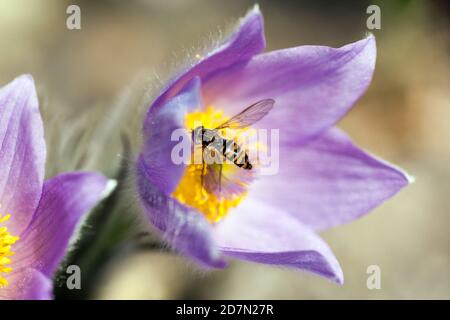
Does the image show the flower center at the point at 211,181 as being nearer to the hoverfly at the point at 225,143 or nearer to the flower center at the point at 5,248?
the hoverfly at the point at 225,143

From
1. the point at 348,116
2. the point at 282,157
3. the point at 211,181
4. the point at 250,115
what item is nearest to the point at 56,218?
the point at 211,181

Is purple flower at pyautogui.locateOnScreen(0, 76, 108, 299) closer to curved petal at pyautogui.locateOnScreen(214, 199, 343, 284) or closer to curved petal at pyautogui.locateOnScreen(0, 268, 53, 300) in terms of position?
curved petal at pyautogui.locateOnScreen(0, 268, 53, 300)

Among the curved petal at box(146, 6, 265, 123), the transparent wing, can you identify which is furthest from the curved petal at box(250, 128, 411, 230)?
the curved petal at box(146, 6, 265, 123)

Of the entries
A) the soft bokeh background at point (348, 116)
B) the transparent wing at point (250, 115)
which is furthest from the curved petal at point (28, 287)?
the soft bokeh background at point (348, 116)

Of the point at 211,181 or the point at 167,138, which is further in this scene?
the point at 211,181

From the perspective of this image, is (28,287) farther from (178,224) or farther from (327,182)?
(327,182)

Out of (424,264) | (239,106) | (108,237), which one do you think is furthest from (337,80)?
(424,264)
